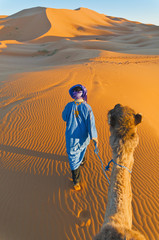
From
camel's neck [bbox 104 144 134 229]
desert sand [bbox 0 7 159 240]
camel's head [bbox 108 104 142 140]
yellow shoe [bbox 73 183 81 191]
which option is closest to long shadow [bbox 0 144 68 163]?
desert sand [bbox 0 7 159 240]

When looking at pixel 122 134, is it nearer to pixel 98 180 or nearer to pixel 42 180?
pixel 98 180

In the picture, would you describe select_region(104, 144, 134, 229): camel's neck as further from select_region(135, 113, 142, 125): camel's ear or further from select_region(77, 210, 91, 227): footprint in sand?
select_region(77, 210, 91, 227): footprint in sand

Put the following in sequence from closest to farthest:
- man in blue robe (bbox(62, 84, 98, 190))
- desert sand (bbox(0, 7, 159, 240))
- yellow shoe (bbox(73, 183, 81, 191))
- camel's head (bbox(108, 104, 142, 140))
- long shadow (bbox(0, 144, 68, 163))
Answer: camel's head (bbox(108, 104, 142, 140)) < man in blue robe (bbox(62, 84, 98, 190)) < desert sand (bbox(0, 7, 159, 240)) < yellow shoe (bbox(73, 183, 81, 191)) < long shadow (bbox(0, 144, 68, 163))

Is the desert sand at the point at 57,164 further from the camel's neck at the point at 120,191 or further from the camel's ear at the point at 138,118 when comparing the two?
the camel's ear at the point at 138,118

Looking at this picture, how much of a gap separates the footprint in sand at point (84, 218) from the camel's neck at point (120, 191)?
1492mm

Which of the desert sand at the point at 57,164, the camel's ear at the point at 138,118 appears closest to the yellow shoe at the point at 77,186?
the desert sand at the point at 57,164

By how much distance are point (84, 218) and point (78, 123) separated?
185 centimetres

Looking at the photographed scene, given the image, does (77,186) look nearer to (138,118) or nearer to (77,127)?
(77,127)

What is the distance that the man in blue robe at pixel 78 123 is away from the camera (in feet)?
8.93

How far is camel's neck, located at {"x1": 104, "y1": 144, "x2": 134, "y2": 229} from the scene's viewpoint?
155 centimetres

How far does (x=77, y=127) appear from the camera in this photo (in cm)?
285

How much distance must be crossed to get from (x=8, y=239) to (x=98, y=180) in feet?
6.83

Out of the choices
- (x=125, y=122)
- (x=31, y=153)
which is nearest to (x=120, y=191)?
(x=125, y=122)

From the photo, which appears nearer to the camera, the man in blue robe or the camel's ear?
the camel's ear
